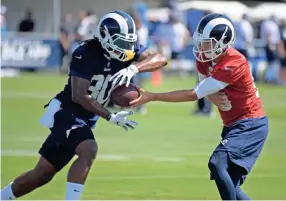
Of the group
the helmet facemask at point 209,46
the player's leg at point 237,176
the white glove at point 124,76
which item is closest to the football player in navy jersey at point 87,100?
the white glove at point 124,76

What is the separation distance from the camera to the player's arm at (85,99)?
25.8ft

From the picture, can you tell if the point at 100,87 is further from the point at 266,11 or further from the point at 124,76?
the point at 266,11

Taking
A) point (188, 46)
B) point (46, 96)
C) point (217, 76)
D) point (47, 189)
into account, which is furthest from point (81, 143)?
point (188, 46)

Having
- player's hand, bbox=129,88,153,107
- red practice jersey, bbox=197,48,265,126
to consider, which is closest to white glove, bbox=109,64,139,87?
player's hand, bbox=129,88,153,107

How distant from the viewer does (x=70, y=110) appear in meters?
8.16

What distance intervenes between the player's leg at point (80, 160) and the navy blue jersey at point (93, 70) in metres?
0.27

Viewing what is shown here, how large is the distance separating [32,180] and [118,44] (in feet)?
4.79

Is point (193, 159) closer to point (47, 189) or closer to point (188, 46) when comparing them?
point (47, 189)

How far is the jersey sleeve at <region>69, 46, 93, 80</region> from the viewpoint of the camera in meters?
7.96

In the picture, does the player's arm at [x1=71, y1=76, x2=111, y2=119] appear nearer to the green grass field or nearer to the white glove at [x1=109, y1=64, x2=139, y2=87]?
the white glove at [x1=109, y1=64, x2=139, y2=87]

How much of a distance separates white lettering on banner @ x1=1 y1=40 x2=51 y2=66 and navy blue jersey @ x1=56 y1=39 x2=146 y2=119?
22.2 m

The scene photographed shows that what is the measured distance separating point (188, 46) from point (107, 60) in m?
22.2

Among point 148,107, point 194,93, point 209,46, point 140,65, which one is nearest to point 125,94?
point 140,65

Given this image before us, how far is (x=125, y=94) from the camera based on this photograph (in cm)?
785
